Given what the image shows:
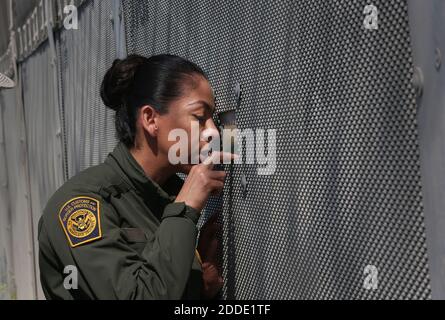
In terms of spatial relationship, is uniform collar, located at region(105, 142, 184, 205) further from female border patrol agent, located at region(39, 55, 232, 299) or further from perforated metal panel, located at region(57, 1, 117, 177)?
perforated metal panel, located at region(57, 1, 117, 177)

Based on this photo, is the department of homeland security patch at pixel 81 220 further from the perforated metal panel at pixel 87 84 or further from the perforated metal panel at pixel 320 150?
the perforated metal panel at pixel 87 84

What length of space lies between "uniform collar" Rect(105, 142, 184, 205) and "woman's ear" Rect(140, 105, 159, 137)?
0.09 meters

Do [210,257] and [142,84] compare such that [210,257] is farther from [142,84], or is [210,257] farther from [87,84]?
[87,84]

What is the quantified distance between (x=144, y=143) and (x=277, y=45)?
470 millimetres

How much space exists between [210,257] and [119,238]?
448mm

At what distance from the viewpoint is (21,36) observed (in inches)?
209

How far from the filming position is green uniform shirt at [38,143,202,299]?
1571 millimetres

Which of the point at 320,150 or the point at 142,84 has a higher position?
the point at 142,84

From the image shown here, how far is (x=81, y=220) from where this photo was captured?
1.63 m

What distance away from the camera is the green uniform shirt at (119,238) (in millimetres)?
1571

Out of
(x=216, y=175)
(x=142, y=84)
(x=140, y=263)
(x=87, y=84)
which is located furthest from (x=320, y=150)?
(x=87, y=84)

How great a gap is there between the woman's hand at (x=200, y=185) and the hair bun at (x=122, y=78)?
0.37 metres

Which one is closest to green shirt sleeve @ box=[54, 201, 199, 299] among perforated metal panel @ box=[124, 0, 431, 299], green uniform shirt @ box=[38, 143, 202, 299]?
green uniform shirt @ box=[38, 143, 202, 299]
